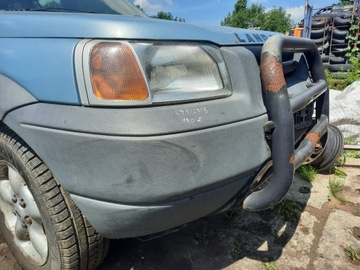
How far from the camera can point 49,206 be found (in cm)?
151

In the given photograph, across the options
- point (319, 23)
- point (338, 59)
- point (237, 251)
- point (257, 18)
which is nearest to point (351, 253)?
point (237, 251)

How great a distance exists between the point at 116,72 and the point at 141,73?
98 mm

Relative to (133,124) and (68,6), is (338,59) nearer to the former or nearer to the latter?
(68,6)

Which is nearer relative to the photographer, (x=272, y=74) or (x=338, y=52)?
(x=272, y=74)

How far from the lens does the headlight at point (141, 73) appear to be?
4.18 feet

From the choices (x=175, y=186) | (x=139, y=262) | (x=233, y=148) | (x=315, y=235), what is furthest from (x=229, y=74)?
(x=315, y=235)

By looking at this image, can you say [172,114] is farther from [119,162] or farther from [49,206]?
[49,206]

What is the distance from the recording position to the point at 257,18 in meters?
68.2

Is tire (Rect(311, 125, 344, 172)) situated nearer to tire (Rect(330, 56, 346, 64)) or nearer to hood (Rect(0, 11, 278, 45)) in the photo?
hood (Rect(0, 11, 278, 45))

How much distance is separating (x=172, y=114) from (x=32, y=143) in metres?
0.63

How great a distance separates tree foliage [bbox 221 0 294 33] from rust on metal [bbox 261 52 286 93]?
65.1 meters

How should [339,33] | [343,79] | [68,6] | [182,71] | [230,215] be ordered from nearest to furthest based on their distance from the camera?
[182,71] → [68,6] → [230,215] → [343,79] → [339,33]

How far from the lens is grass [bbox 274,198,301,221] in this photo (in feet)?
8.30

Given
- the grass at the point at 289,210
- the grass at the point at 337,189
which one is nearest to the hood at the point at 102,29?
the grass at the point at 289,210
